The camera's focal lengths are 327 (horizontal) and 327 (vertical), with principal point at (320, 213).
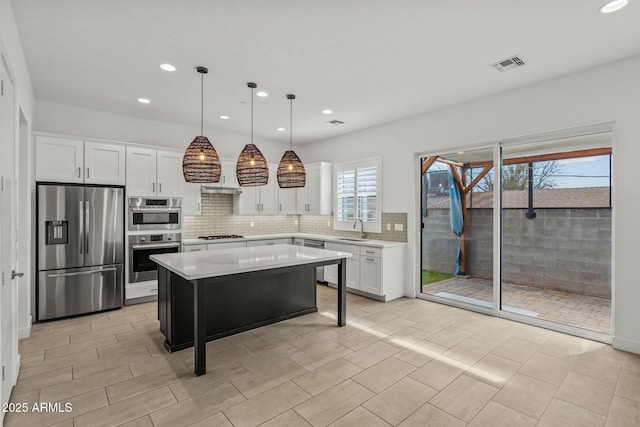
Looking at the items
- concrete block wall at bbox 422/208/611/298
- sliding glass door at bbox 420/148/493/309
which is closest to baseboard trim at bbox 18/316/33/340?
sliding glass door at bbox 420/148/493/309

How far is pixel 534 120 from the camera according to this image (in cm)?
392

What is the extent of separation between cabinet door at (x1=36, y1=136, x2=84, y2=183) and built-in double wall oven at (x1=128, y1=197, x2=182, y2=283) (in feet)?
2.53

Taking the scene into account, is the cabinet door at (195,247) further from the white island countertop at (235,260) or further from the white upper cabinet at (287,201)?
the white upper cabinet at (287,201)

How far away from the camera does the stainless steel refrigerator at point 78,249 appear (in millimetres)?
4117

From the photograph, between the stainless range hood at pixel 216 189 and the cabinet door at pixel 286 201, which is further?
the cabinet door at pixel 286 201

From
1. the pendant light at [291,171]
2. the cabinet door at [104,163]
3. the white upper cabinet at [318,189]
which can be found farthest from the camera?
the white upper cabinet at [318,189]

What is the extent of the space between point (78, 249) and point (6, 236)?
2.12m

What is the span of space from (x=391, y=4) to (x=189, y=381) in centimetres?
341

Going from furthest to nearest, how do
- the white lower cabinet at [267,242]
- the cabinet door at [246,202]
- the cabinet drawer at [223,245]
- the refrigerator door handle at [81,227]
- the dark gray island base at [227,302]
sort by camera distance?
the cabinet door at [246,202] → the white lower cabinet at [267,242] → the cabinet drawer at [223,245] → the refrigerator door handle at [81,227] → the dark gray island base at [227,302]

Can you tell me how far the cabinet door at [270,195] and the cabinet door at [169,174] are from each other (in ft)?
5.40

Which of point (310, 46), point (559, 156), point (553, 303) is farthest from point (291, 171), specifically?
→ point (553, 303)

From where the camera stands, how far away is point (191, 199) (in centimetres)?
552

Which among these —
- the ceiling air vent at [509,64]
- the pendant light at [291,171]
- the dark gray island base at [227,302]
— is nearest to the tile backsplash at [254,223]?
the dark gray island base at [227,302]

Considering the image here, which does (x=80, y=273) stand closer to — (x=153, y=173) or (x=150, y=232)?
(x=150, y=232)
